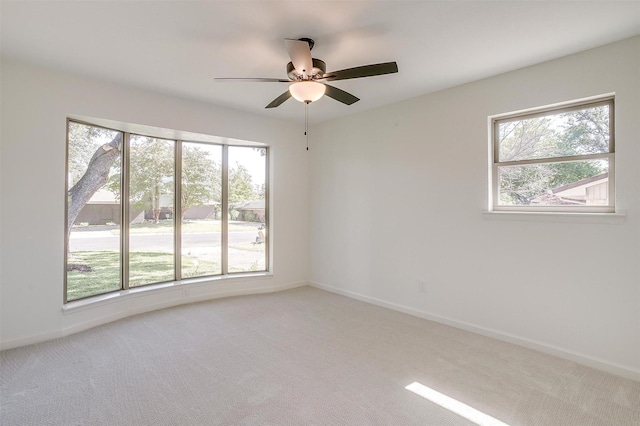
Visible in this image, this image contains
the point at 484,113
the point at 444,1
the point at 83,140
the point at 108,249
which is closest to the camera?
the point at 444,1

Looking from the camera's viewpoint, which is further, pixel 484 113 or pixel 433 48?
pixel 484 113

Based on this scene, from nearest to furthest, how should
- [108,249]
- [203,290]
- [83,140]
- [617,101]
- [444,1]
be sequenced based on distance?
[444,1] → [617,101] → [83,140] → [108,249] → [203,290]

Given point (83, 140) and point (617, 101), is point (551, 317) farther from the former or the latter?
point (83, 140)

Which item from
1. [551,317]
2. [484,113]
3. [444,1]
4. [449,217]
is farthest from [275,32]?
[551,317]

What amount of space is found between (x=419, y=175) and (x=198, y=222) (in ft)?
10.2

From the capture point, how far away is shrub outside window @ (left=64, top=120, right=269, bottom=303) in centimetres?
357

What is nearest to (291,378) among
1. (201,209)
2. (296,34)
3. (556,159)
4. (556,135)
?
(296,34)

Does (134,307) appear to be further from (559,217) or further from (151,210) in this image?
(559,217)

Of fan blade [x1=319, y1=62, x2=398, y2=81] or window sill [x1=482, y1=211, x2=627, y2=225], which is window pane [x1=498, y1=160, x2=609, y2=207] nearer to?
window sill [x1=482, y1=211, x2=627, y2=225]

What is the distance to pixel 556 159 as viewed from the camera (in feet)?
9.57

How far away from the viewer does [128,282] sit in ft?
13.1

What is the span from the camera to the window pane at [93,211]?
3.48 metres

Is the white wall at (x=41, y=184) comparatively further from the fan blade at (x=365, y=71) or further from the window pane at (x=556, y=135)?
the window pane at (x=556, y=135)

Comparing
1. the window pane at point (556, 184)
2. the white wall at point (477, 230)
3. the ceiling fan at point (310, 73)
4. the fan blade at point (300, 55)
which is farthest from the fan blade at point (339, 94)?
the window pane at point (556, 184)
